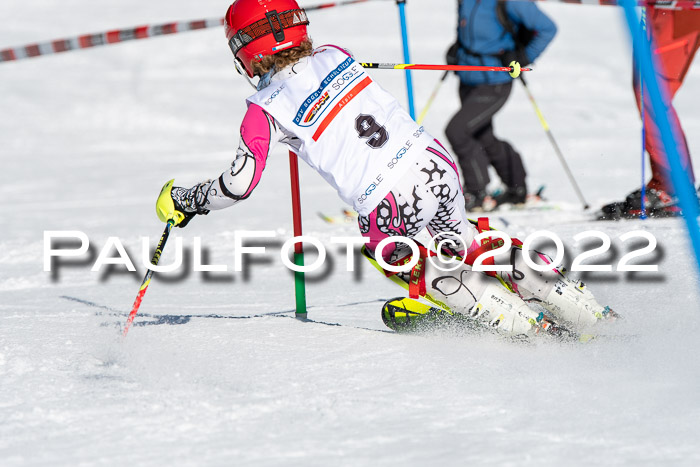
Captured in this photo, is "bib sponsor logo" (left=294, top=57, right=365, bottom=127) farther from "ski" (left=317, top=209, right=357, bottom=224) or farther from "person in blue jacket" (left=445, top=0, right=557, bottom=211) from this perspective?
"person in blue jacket" (left=445, top=0, right=557, bottom=211)

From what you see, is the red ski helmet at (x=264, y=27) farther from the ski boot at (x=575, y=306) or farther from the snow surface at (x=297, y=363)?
the ski boot at (x=575, y=306)

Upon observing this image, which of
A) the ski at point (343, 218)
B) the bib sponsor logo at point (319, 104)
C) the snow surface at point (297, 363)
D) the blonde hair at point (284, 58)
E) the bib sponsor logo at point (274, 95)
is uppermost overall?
the blonde hair at point (284, 58)

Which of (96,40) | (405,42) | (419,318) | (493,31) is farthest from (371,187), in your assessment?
(493,31)

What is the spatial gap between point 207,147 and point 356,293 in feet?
26.2

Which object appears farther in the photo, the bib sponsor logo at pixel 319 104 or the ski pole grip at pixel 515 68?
the ski pole grip at pixel 515 68

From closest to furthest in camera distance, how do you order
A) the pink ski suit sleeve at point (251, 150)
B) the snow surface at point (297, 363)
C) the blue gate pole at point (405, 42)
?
the snow surface at point (297, 363) → the pink ski suit sleeve at point (251, 150) → the blue gate pole at point (405, 42)

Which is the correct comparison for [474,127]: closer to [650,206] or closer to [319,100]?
[650,206]

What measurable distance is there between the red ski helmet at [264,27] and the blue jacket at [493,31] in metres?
3.87

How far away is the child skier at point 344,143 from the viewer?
311cm

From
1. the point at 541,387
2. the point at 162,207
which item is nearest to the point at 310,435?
the point at 541,387

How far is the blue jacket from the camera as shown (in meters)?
6.70

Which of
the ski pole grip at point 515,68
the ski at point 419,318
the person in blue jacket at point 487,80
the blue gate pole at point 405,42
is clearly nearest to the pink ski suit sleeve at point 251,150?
the ski at point 419,318

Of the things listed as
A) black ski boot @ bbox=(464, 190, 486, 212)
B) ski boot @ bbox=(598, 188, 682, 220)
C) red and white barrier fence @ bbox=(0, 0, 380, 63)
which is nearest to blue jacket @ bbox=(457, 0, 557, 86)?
black ski boot @ bbox=(464, 190, 486, 212)

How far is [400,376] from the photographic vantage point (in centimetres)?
292
